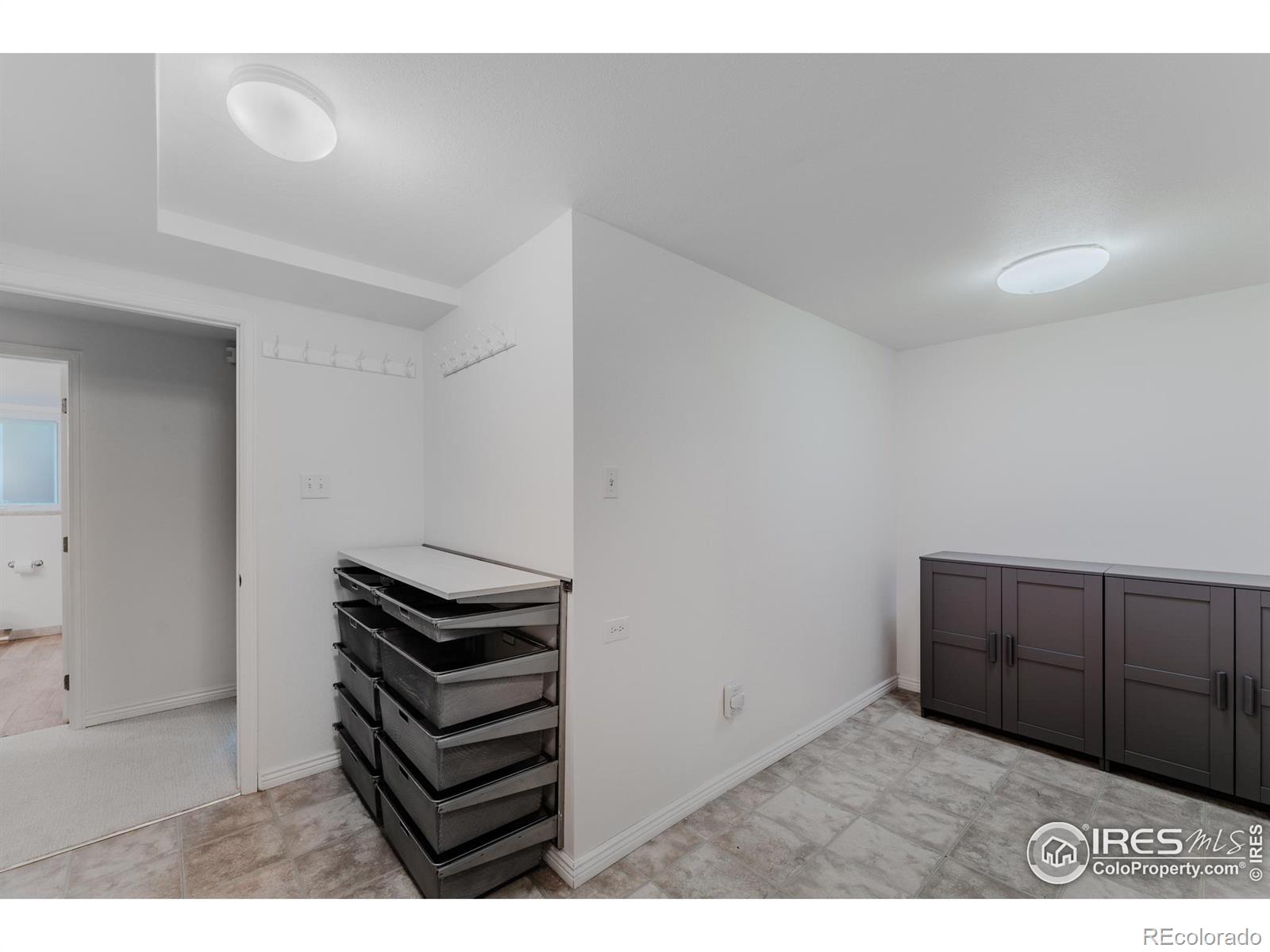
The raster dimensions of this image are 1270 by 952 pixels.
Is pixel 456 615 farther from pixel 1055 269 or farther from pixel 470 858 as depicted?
pixel 1055 269

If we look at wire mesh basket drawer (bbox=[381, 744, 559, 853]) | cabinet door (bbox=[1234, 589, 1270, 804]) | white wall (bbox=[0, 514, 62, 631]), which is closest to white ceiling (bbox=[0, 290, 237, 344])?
wire mesh basket drawer (bbox=[381, 744, 559, 853])

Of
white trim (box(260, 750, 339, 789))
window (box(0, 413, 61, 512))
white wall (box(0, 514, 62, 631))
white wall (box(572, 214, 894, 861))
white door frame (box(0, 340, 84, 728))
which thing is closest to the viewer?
white wall (box(572, 214, 894, 861))

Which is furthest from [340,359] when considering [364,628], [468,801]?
[468,801]

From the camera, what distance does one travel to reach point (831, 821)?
2164 mm

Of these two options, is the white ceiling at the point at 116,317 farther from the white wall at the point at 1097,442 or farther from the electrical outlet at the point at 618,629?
the white wall at the point at 1097,442

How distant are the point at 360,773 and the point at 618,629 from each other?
1.30 m

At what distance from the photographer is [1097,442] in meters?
3.06

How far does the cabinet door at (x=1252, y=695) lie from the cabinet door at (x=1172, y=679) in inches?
0.8

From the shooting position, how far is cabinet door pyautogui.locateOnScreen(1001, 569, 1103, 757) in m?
2.69

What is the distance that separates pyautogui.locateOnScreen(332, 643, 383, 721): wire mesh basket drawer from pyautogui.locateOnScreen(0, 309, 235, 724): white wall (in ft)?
4.67

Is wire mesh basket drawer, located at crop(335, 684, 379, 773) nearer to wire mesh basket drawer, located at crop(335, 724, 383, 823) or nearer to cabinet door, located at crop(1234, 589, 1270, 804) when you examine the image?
wire mesh basket drawer, located at crop(335, 724, 383, 823)
